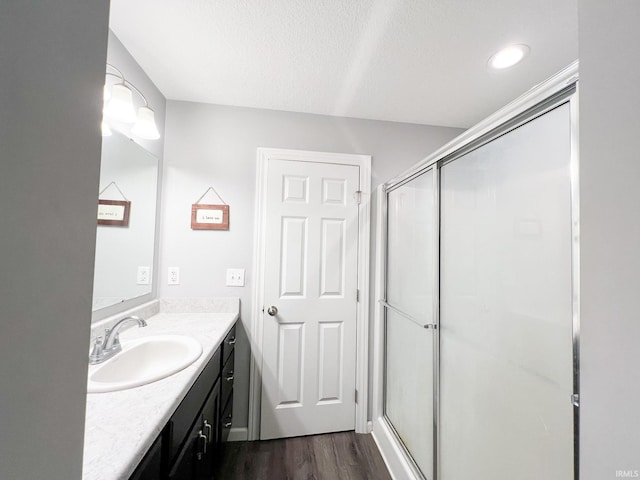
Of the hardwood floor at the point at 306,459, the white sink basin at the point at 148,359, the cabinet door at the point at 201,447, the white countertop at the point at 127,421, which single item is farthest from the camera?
the hardwood floor at the point at 306,459

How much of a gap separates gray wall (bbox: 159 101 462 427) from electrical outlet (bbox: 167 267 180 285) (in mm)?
25

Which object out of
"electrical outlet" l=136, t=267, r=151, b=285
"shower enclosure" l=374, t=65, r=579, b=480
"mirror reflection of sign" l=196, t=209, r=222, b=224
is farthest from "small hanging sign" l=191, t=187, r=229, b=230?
"shower enclosure" l=374, t=65, r=579, b=480

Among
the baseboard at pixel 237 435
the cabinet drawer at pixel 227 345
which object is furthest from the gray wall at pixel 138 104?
the baseboard at pixel 237 435

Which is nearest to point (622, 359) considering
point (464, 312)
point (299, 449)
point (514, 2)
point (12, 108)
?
point (464, 312)

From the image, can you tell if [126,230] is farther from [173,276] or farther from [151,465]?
[151,465]

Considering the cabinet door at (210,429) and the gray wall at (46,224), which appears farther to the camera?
the cabinet door at (210,429)

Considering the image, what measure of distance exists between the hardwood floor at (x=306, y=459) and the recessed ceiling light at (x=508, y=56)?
2.44 meters

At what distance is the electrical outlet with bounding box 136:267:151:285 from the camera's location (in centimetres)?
155

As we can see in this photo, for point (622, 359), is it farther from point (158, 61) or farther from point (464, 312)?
point (158, 61)

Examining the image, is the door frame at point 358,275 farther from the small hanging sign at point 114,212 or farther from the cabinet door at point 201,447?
the small hanging sign at point 114,212

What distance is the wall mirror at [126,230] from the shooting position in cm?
124

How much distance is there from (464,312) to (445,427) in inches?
22.8

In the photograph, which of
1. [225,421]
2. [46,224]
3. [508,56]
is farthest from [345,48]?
[225,421]

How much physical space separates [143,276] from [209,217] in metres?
0.55
